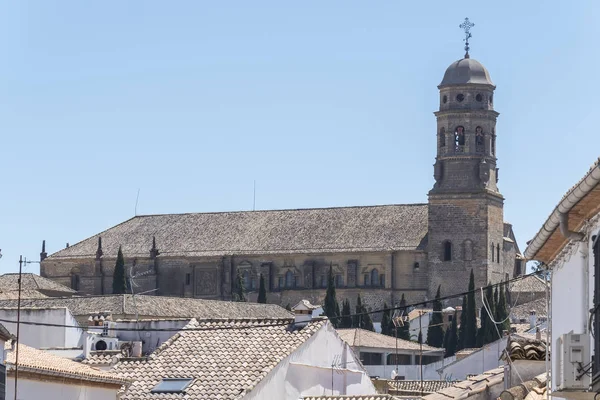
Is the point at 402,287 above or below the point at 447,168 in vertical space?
below

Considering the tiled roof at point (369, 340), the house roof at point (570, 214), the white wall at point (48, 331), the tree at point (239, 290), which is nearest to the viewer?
the house roof at point (570, 214)

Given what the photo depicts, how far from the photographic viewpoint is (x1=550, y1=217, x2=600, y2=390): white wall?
47.5 ft

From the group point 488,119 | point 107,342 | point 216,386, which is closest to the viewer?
point 216,386

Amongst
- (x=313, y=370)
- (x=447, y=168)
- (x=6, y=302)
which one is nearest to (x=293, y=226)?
(x=447, y=168)

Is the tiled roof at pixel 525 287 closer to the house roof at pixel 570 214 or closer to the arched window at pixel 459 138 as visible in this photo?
the arched window at pixel 459 138

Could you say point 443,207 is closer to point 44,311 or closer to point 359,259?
point 359,259

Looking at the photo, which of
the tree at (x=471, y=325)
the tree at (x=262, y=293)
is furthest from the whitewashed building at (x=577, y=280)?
the tree at (x=262, y=293)

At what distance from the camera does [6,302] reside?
268 ft

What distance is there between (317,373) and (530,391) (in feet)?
44.0

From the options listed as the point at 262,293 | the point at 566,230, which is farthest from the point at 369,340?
the point at 566,230

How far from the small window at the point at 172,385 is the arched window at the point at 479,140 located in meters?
87.4

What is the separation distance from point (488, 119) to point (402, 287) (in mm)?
13180

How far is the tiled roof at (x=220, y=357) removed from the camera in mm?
30500

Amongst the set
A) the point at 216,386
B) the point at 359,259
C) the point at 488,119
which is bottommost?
the point at 216,386
